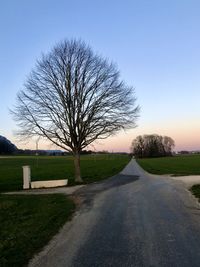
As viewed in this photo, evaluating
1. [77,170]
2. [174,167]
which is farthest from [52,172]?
[174,167]

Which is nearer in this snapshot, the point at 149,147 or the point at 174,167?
the point at 174,167

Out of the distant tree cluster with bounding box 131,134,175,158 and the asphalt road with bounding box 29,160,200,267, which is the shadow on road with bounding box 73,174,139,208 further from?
the distant tree cluster with bounding box 131,134,175,158

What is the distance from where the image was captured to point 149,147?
592ft

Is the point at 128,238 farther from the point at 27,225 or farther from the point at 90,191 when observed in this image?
the point at 90,191

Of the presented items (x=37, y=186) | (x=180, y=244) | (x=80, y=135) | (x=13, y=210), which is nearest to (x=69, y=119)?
(x=80, y=135)

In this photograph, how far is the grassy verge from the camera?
7.44 metres

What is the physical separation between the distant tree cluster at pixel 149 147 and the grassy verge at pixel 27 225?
16200cm

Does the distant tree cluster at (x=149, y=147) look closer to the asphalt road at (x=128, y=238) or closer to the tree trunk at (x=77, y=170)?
the tree trunk at (x=77, y=170)

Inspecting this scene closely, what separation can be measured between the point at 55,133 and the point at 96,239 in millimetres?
21019

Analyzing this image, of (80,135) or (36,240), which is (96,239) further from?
(80,135)

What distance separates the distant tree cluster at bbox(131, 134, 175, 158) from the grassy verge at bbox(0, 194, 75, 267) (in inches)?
6378

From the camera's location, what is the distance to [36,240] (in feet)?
28.0

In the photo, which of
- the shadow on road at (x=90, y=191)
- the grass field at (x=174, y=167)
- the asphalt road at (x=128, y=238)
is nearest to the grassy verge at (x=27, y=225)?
the asphalt road at (x=128, y=238)

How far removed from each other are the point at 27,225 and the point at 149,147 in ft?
563
